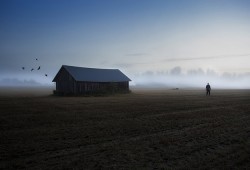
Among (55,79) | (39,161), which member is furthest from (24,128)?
(55,79)

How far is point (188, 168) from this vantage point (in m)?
6.23

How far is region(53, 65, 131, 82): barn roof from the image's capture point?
147 ft

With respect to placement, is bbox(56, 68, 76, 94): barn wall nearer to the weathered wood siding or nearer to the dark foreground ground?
the weathered wood siding

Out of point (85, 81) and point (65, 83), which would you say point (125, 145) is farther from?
point (65, 83)

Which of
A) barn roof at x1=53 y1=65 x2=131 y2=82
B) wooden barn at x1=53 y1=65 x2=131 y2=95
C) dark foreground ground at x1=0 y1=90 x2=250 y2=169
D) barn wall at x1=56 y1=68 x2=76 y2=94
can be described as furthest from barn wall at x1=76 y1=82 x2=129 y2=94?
dark foreground ground at x1=0 y1=90 x2=250 y2=169

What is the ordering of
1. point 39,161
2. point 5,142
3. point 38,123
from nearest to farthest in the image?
point 39,161
point 5,142
point 38,123

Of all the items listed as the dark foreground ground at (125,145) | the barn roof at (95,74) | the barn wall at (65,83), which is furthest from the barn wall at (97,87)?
the dark foreground ground at (125,145)

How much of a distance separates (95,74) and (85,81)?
183 inches

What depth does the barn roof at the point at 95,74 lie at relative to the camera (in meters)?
44.7

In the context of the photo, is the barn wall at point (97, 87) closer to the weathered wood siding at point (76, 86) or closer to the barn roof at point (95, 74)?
the weathered wood siding at point (76, 86)

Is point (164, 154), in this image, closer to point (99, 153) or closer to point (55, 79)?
point (99, 153)

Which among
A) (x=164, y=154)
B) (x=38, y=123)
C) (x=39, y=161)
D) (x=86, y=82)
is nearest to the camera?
(x=39, y=161)

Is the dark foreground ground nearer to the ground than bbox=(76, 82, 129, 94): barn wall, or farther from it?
nearer to the ground

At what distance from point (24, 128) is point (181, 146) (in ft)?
25.3
